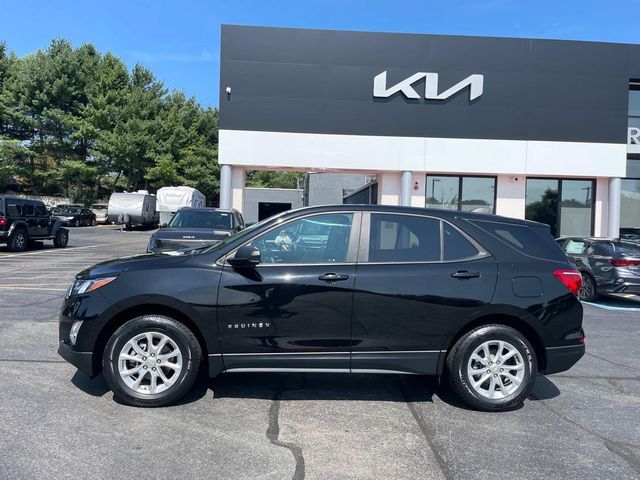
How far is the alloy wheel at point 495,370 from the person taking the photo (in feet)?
14.4

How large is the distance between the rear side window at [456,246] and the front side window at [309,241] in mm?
868

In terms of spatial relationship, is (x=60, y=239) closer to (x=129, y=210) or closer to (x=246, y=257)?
(x=129, y=210)

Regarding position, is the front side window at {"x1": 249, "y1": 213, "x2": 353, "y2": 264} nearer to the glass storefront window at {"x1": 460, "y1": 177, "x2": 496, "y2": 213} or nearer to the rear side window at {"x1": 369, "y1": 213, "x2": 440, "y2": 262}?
the rear side window at {"x1": 369, "y1": 213, "x2": 440, "y2": 262}

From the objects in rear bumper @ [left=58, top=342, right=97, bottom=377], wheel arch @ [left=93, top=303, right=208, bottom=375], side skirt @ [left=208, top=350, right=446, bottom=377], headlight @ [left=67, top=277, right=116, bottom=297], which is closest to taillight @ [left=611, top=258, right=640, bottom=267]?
side skirt @ [left=208, top=350, right=446, bottom=377]

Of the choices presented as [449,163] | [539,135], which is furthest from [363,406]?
[539,135]

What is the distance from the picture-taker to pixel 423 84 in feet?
60.8

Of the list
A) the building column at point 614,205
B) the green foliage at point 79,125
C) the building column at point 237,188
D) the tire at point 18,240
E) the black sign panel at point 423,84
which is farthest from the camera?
the green foliage at point 79,125

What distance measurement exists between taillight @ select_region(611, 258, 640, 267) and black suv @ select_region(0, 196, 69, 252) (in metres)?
17.2

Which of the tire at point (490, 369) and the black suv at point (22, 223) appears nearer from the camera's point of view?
the tire at point (490, 369)

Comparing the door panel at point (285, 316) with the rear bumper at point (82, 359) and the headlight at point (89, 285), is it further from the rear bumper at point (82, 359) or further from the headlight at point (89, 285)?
the rear bumper at point (82, 359)

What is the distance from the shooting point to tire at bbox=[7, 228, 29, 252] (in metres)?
16.8

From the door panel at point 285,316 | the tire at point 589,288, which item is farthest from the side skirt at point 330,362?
the tire at point 589,288

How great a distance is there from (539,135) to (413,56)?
546 cm

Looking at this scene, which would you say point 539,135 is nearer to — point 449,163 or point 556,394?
point 449,163
